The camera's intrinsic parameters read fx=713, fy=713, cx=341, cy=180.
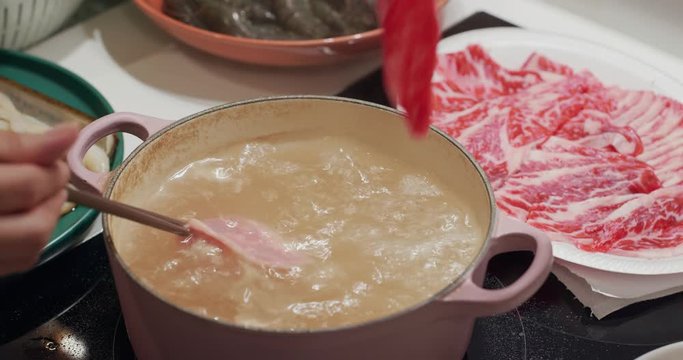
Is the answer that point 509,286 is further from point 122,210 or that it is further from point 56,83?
point 56,83

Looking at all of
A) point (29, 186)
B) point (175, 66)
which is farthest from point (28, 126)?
point (29, 186)

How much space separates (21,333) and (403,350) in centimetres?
50

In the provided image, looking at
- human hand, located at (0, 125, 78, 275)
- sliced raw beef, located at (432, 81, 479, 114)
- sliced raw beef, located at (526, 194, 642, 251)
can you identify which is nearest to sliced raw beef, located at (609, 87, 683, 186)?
sliced raw beef, located at (526, 194, 642, 251)

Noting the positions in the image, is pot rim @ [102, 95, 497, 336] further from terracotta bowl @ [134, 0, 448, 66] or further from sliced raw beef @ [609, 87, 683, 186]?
sliced raw beef @ [609, 87, 683, 186]

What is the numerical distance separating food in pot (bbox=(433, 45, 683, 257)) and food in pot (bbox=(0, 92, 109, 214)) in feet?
1.84

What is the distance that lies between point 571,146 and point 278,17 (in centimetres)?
59

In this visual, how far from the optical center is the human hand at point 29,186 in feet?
1.79

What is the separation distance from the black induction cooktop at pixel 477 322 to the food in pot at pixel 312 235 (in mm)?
167

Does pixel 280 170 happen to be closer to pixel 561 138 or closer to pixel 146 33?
pixel 561 138

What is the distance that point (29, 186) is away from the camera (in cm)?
55

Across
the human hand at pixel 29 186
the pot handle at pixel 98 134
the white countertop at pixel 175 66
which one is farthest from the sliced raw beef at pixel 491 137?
the human hand at pixel 29 186

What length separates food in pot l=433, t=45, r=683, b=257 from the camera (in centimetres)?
103

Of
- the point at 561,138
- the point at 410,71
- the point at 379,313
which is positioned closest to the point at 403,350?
the point at 379,313

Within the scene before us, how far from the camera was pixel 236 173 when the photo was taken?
0.90m
